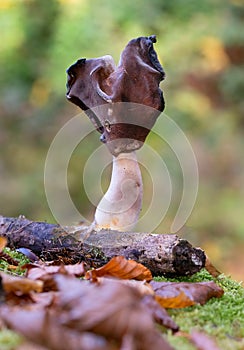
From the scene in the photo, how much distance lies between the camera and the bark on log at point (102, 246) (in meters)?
1.44

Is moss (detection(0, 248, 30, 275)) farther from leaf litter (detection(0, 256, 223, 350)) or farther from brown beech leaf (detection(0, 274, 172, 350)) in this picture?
brown beech leaf (detection(0, 274, 172, 350))

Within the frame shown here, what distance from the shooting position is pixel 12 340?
870 mm

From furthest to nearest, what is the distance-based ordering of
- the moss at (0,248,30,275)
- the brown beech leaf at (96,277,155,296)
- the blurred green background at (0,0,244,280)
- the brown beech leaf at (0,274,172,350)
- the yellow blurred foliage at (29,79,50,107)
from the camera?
the yellow blurred foliage at (29,79,50,107)
the blurred green background at (0,0,244,280)
the moss at (0,248,30,275)
the brown beech leaf at (96,277,155,296)
the brown beech leaf at (0,274,172,350)

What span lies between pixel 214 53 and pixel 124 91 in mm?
5229

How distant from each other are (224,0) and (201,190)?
2.69m

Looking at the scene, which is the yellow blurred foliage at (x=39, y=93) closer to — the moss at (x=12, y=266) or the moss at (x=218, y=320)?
the moss at (x=12, y=266)

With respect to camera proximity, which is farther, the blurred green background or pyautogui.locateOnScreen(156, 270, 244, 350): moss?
the blurred green background

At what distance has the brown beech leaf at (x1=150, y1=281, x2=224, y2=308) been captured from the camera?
Result: 1.20 meters

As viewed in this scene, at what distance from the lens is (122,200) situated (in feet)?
5.81

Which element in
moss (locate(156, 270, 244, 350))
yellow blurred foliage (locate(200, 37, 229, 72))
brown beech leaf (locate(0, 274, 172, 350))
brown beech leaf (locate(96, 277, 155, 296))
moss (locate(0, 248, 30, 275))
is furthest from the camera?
yellow blurred foliage (locate(200, 37, 229, 72))

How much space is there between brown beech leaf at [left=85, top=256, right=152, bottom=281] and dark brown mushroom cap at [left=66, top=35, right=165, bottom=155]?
560 mm

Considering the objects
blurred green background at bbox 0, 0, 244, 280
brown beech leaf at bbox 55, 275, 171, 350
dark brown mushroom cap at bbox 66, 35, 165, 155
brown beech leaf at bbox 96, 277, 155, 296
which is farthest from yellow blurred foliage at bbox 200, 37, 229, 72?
brown beech leaf at bbox 55, 275, 171, 350

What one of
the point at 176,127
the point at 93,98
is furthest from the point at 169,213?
the point at 93,98

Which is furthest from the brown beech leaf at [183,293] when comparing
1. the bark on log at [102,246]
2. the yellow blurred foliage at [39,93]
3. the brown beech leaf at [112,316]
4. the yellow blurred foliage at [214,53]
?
the yellow blurred foliage at [39,93]
